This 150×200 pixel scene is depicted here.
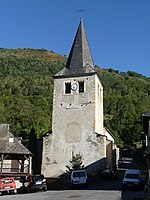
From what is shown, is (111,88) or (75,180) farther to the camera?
(111,88)

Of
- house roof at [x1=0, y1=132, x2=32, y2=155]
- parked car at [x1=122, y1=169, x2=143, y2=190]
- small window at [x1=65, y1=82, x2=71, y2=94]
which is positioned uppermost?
small window at [x1=65, y1=82, x2=71, y2=94]

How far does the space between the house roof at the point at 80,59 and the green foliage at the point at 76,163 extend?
10204 millimetres

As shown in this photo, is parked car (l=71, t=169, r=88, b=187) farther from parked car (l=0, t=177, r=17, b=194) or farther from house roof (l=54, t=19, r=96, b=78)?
house roof (l=54, t=19, r=96, b=78)

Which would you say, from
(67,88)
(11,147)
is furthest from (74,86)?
(11,147)

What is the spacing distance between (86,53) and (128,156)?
33.5 meters

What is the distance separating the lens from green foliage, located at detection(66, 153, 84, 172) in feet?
107

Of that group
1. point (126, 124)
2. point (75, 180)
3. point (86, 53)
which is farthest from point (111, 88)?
point (75, 180)

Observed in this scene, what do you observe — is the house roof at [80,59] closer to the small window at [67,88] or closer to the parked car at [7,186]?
the small window at [67,88]

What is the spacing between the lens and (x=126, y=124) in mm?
76000

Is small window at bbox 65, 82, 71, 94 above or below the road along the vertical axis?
above

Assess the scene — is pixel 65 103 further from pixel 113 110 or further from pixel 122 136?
pixel 113 110

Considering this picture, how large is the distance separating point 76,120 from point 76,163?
5.31m

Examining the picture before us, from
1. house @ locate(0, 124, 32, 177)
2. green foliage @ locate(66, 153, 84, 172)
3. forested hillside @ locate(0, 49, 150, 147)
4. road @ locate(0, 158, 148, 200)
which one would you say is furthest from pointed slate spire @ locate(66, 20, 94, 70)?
road @ locate(0, 158, 148, 200)

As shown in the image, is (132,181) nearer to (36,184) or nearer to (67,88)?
(36,184)
